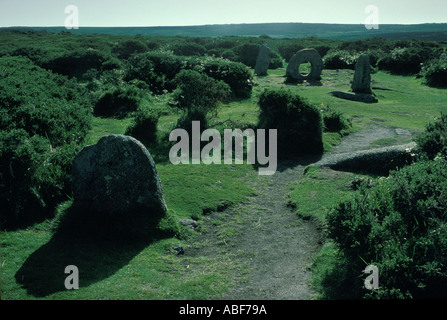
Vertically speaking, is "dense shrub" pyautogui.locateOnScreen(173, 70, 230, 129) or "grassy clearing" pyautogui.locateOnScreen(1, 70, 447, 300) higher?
"dense shrub" pyautogui.locateOnScreen(173, 70, 230, 129)

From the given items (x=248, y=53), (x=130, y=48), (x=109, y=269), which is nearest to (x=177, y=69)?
(x=248, y=53)

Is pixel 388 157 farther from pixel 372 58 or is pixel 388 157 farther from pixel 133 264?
pixel 372 58

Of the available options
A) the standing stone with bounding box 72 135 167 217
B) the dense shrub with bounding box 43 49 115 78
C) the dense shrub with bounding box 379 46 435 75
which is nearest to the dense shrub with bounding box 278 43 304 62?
the dense shrub with bounding box 379 46 435 75

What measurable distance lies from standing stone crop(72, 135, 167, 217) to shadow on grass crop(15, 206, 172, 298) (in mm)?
370

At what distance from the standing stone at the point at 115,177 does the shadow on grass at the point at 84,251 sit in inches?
14.5

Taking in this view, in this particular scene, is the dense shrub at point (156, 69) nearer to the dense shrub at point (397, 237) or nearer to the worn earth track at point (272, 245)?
the worn earth track at point (272, 245)

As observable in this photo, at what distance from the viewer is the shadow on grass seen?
8.05m

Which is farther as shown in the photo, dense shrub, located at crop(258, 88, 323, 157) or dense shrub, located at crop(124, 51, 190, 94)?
dense shrub, located at crop(124, 51, 190, 94)

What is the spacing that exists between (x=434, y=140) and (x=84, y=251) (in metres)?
11.8

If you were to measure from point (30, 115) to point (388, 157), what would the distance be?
1344cm

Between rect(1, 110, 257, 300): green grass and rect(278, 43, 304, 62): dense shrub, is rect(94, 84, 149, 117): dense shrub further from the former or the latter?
rect(278, 43, 304, 62): dense shrub

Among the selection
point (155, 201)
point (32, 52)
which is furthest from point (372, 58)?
point (155, 201)

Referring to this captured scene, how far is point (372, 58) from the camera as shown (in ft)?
168

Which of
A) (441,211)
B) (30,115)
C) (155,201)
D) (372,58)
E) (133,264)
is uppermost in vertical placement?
(372,58)
